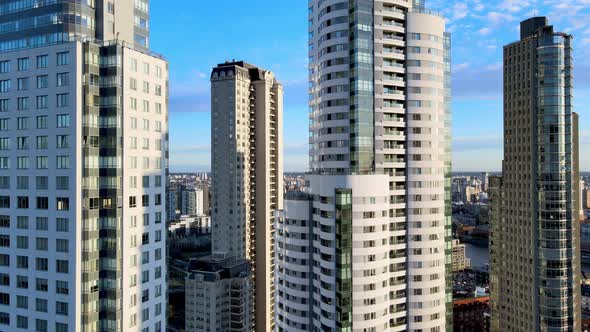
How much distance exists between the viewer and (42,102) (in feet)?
138

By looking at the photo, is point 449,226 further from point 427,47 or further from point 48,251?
point 48,251

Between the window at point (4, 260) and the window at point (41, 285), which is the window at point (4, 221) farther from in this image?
the window at point (41, 285)

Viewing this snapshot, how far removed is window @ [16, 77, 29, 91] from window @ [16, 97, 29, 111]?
3.12 ft

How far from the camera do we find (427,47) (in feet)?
218

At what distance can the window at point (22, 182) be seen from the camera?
43000 mm

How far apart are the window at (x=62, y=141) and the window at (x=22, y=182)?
5.08 meters

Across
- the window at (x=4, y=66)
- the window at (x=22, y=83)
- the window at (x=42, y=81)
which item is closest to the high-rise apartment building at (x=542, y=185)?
the window at (x=42, y=81)

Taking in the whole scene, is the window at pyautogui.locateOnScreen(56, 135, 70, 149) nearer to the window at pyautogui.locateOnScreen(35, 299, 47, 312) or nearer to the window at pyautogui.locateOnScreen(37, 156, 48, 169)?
the window at pyautogui.locateOnScreen(37, 156, 48, 169)

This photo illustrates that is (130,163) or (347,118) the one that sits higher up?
(347,118)

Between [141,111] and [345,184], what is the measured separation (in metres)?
26.4

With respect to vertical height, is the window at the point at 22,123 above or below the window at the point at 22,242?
above

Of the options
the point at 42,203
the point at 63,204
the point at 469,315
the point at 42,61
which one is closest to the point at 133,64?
the point at 42,61

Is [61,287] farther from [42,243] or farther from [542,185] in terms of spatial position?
[542,185]

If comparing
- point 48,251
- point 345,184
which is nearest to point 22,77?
point 48,251
